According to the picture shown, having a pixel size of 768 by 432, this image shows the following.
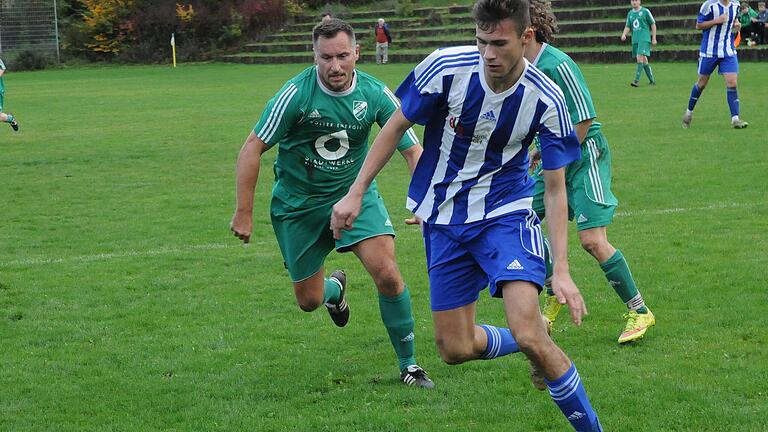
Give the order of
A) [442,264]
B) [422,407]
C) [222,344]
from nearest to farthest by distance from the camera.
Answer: [442,264], [422,407], [222,344]

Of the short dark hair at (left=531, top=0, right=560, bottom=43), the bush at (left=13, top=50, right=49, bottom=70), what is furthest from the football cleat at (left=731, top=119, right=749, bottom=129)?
the bush at (left=13, top=50, right=49, bottom=70)

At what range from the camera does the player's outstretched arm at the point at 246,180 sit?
5504 mm

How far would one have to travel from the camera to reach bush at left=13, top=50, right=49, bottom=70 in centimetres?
4777

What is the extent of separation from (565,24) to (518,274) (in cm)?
3368

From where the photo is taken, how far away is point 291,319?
6.92 meters

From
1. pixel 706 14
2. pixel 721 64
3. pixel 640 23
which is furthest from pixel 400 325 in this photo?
pixel 640 23

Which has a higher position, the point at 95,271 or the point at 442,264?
the point at 442,264

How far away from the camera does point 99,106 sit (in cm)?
2495

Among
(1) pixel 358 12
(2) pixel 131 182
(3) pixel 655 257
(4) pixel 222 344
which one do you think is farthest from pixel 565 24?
(4) pixel 222 344

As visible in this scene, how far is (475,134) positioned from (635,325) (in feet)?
6.88

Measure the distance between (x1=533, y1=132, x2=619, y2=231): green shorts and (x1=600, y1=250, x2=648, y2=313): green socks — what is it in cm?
23

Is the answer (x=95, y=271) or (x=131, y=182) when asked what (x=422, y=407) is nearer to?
(x=95, y=271)

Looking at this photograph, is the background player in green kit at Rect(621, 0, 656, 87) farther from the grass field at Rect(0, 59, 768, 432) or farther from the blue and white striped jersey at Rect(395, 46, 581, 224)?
the blue and white striped jersey at Rect(395, 46, 581, 224)

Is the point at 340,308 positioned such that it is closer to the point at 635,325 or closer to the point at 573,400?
the point at 635,325
